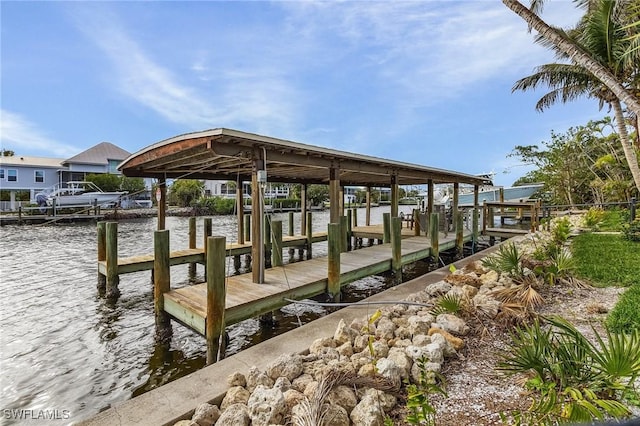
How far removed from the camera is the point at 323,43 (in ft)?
43.6

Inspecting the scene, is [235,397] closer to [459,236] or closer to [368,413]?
[368,413]

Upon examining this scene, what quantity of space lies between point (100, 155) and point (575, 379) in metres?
44.2

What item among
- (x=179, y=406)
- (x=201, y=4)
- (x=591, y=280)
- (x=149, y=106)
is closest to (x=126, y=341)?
(x=179, y=406)

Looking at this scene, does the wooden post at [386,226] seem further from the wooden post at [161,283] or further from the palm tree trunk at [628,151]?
the palm tree trunk at [628,151]

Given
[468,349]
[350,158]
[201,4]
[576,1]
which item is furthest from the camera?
[576,1]

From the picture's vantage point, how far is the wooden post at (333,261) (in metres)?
6.09

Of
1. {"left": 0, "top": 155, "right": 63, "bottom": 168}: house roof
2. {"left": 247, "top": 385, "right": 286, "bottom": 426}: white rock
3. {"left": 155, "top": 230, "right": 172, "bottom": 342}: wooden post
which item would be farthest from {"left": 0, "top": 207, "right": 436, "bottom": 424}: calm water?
{"left": 0, "top": 155, "right": 63, "bottom": 168}: house roof

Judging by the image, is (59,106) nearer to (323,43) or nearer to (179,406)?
(323,43)

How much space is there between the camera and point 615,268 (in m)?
5.94

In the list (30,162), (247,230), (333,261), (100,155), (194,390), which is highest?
(100,155)

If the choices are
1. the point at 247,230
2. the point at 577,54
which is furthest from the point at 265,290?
the point at 577,54

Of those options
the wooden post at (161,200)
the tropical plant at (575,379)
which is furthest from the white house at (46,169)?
the tropical plant at (575,379)

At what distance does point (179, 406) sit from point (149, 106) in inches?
Result: 1057

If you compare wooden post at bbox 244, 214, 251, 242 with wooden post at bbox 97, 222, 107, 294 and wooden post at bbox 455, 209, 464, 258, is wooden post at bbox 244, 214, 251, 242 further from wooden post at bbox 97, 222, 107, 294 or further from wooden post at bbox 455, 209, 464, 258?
wooden post at bbox 455, 209, 464, 258
